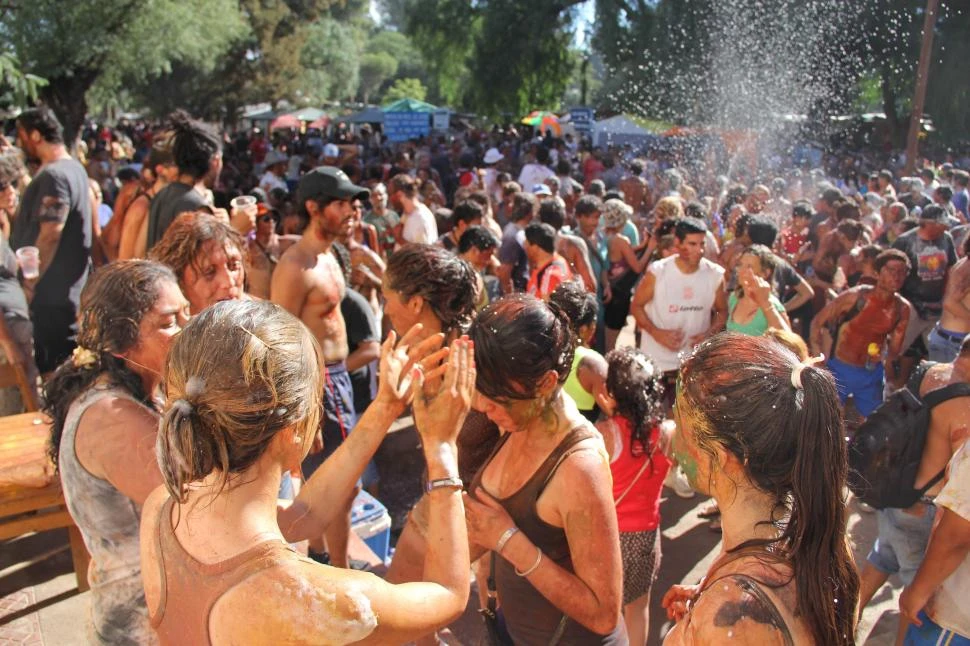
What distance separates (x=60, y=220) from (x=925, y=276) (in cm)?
647

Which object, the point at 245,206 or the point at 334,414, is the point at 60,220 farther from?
the point at 334,414

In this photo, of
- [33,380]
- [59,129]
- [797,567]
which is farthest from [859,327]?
[59,129]

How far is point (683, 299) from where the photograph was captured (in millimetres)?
4992

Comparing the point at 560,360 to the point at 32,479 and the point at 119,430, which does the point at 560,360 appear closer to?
the point at 119,430

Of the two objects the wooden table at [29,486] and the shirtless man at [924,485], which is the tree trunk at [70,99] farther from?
the shirtless man at [924,485]

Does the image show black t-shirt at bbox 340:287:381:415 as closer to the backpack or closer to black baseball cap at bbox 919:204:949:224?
the backpack

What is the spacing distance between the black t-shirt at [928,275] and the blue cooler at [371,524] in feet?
15.8

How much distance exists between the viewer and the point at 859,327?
498 centimetres

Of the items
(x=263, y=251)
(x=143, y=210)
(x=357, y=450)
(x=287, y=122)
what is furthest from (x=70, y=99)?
(x=357, y=450)

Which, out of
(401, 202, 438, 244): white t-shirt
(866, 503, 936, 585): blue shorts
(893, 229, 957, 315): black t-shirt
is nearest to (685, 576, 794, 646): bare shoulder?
(866, 503, 936, 585): blue shorts

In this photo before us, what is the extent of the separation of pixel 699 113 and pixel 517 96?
606cm

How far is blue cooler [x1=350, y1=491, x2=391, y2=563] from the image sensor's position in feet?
12.2

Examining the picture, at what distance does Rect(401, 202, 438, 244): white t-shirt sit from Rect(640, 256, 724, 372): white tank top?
2.75 metres

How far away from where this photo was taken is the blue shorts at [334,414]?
3572mm
